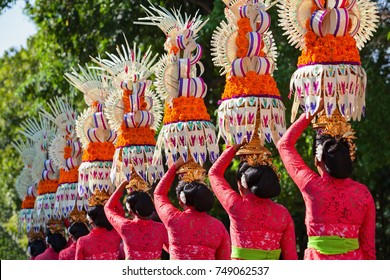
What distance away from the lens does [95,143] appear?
35.3 ft

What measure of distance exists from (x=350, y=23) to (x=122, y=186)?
11.8 feet

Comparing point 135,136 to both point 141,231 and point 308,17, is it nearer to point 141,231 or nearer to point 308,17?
point 141,231

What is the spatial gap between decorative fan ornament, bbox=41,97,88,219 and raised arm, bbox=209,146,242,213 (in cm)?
406

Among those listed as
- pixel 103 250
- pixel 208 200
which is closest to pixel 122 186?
pixel 103 250

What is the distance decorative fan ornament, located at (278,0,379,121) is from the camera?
22.0 ft

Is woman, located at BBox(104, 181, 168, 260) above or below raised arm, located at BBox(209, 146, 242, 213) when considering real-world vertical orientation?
below

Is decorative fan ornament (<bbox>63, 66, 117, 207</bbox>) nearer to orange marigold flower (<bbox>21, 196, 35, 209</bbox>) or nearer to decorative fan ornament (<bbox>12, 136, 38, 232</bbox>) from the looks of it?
decorative fan ornament (<bbox>12, 136, 38, 232</bbox>)

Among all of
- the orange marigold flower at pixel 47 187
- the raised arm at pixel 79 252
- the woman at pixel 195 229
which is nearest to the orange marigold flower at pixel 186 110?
the woman at pixel 195 229

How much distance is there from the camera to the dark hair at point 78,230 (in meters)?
11.4

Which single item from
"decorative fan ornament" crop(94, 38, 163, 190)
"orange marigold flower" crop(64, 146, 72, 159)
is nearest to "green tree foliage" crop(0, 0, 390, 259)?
"orange marigold flower" crop(64, 146, 72, 159)

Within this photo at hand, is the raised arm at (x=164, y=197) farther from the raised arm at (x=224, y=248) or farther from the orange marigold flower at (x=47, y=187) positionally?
the orange marigold flower at (x=47, y=187)

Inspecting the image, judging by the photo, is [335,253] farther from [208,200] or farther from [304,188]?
[208,200]

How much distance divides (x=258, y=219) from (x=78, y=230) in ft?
15.1

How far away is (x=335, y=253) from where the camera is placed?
256 inches
